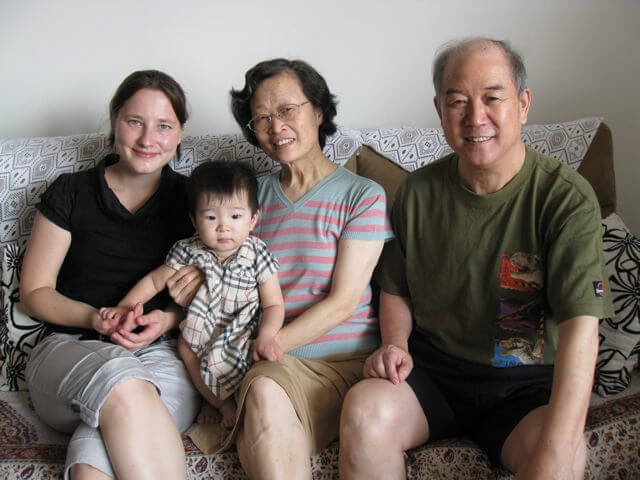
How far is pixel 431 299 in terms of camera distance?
1.48 metres

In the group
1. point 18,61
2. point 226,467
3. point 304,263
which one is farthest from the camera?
point 18,61

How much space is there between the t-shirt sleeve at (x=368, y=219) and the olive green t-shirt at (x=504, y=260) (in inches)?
2.3

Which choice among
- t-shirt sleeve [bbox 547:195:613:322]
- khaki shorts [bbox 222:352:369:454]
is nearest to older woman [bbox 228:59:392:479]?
khaki shorts [bbox 222:352:369:454]

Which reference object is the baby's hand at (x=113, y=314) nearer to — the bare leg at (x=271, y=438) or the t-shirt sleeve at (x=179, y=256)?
the t-shirt sleeve at (x=179, y=256)

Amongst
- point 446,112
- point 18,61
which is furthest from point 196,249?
point 18,61

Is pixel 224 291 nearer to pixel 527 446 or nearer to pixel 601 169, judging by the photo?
pixel 527 446

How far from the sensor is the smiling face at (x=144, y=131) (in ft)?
5.35

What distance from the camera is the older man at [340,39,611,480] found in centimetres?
120

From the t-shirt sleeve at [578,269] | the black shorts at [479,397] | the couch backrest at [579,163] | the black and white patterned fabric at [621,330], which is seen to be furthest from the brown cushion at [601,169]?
the black shorts at [479,397]

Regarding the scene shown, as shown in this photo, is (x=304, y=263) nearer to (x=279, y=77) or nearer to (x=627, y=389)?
(x=279, y=77)

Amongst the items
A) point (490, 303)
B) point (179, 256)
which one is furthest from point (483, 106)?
point (179, 256)

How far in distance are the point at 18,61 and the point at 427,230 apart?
1.94 m

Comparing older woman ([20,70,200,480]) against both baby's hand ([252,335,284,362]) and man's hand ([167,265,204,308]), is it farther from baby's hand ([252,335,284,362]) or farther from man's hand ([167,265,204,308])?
baby's hand ([252,335,284,362])

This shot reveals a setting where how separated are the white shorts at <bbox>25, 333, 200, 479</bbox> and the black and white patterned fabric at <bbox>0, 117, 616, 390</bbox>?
30cm
